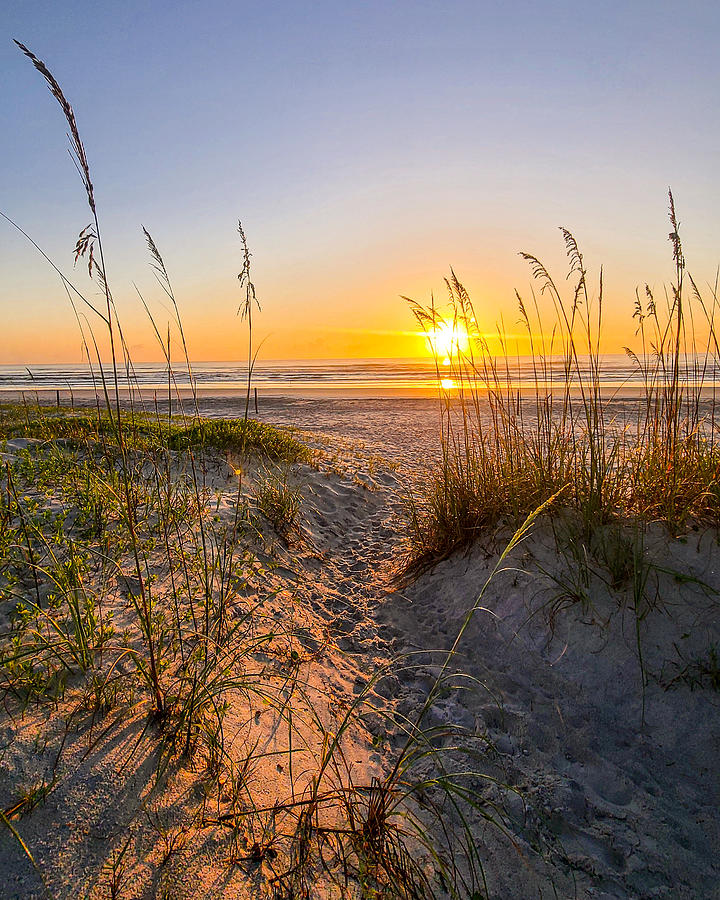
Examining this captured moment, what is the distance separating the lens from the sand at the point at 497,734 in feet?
6.25

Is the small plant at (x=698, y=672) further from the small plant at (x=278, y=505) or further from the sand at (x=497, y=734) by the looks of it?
the small plant at (x=278, y=505)

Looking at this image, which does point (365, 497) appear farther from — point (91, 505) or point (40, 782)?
point (40, 782)

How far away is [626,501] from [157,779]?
3232 mm

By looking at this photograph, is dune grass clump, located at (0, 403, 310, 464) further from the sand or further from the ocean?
the sand

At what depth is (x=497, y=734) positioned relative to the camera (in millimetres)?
2848

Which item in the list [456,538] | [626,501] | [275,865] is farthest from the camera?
[456,538]

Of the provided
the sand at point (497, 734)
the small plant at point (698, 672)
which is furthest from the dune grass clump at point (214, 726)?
the small plant at point (698, 672)

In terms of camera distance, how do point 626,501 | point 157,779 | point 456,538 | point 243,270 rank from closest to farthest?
point 157,779 < point 243,270 < point 626,501 < point 456,538

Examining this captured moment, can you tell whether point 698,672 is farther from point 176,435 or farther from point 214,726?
point 176,435

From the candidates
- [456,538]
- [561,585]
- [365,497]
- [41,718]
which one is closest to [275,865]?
[41,718]

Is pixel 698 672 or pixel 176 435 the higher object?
pixel 176 435

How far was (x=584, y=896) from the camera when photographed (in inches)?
80.4

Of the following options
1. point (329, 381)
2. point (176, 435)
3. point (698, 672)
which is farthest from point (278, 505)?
point (329, 381)

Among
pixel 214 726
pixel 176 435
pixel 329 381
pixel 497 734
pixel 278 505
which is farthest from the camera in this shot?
pixel 329 381
